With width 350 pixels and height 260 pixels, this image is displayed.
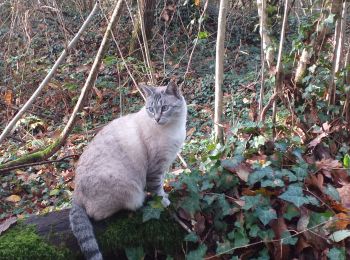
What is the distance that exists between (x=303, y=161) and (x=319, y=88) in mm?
1159

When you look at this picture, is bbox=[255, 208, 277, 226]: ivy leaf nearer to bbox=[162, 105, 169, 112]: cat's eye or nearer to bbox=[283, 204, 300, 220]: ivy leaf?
bbox=[283, 204, 300, 220]: ivy leaf

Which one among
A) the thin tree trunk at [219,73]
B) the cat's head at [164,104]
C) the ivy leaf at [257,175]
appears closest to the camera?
the ivy leaf at [257,175]

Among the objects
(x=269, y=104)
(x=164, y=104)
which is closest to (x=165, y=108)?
(x=164, y=104)

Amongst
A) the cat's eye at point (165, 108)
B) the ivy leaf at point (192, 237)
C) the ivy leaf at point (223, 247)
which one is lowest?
the ivy leaf at point (223, 247)

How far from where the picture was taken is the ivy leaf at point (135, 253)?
3140 mm

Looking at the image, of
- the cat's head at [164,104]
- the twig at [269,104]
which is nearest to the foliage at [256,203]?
the cat's head at [164,104]

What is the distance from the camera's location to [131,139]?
358 cm

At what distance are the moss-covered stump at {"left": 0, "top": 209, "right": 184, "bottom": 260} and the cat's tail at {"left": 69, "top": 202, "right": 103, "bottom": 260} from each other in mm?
91

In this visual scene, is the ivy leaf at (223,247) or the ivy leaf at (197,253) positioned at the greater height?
the ivy leaf at (223,247)

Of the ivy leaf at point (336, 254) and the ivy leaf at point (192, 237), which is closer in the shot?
the ivy leaf at point (336, 254)

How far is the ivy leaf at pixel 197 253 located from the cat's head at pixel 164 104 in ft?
3.83

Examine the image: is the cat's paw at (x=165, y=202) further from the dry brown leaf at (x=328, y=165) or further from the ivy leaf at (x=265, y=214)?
the dry brown leaf at (x=328, y=165)

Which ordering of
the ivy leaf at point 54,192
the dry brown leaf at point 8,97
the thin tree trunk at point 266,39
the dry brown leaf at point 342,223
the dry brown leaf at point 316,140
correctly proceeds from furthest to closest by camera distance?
the dry brown leaf at point 8,97, the ivy leaf at point 54,192, the thin tree trunk at point 266,39, the dry brown leaf at point 316,140, the dry brown leaf at point 342,223

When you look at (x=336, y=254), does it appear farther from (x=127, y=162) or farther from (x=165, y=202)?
(x=127, y=162)
